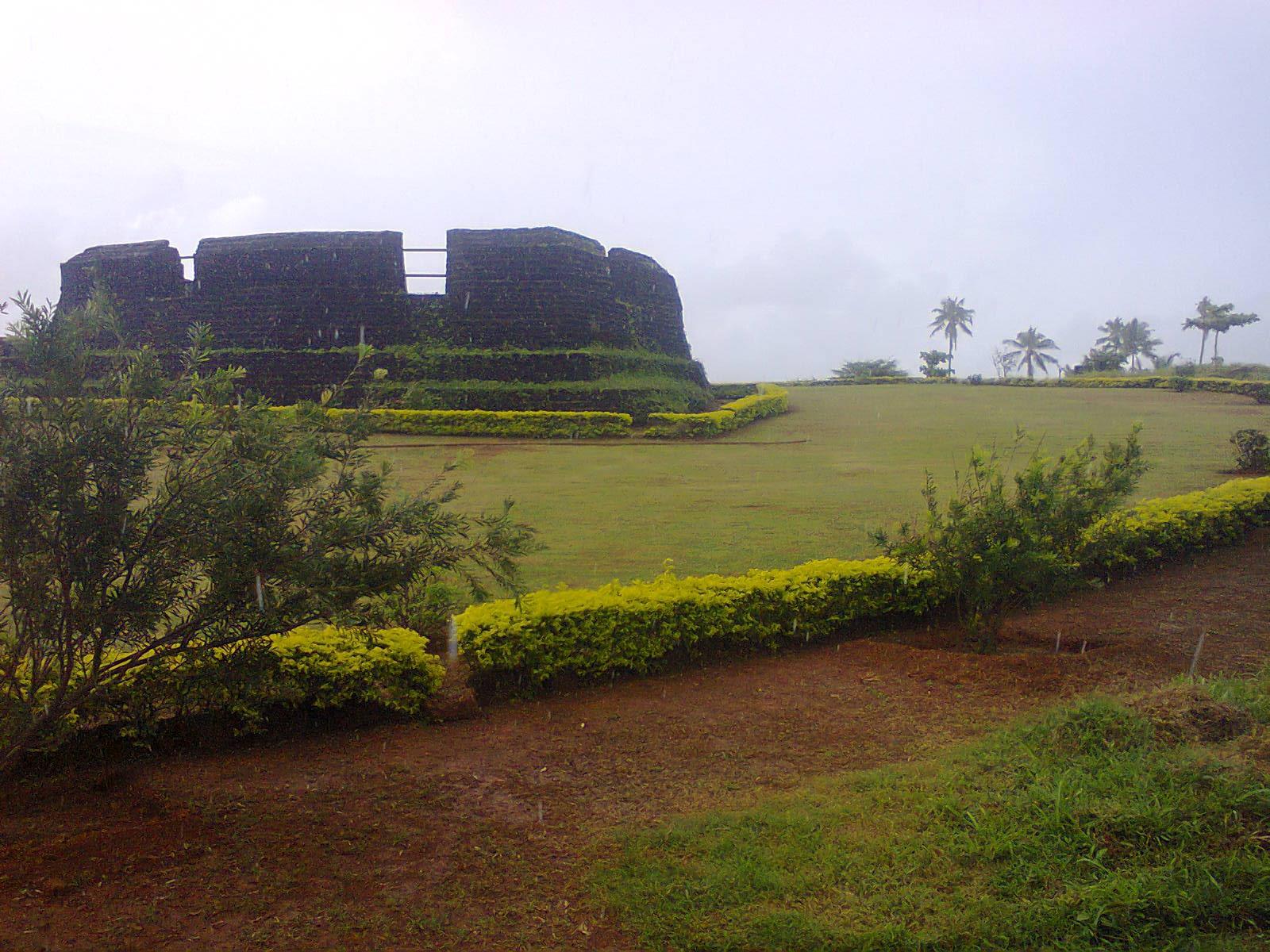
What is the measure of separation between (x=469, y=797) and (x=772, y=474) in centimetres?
892

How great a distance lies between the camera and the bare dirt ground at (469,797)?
2.57m

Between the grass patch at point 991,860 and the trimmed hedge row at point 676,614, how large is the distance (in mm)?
1480

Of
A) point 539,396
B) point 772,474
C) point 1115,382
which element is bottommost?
point 772,474

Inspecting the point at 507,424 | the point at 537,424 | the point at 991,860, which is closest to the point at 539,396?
the point at 537,424

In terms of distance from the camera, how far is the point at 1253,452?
11484 mm

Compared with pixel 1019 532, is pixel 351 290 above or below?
above

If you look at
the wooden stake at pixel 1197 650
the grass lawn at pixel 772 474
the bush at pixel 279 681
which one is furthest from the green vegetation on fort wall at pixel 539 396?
the bush at pixel 279 681

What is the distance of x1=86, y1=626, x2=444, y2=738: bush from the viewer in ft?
10.5

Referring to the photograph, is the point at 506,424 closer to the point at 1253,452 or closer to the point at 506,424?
the point at 506,424

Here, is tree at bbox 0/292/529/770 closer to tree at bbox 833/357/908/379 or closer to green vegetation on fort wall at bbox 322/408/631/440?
green vegetation on fort wall at bbox 322/408/631/440

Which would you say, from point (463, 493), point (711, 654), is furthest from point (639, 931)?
point (463, 493)

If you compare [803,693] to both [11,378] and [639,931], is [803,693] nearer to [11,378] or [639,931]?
[639,931]

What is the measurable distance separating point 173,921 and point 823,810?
2148 millimetres

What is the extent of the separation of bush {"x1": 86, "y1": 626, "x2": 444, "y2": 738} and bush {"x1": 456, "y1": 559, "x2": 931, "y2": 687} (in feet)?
1.19
